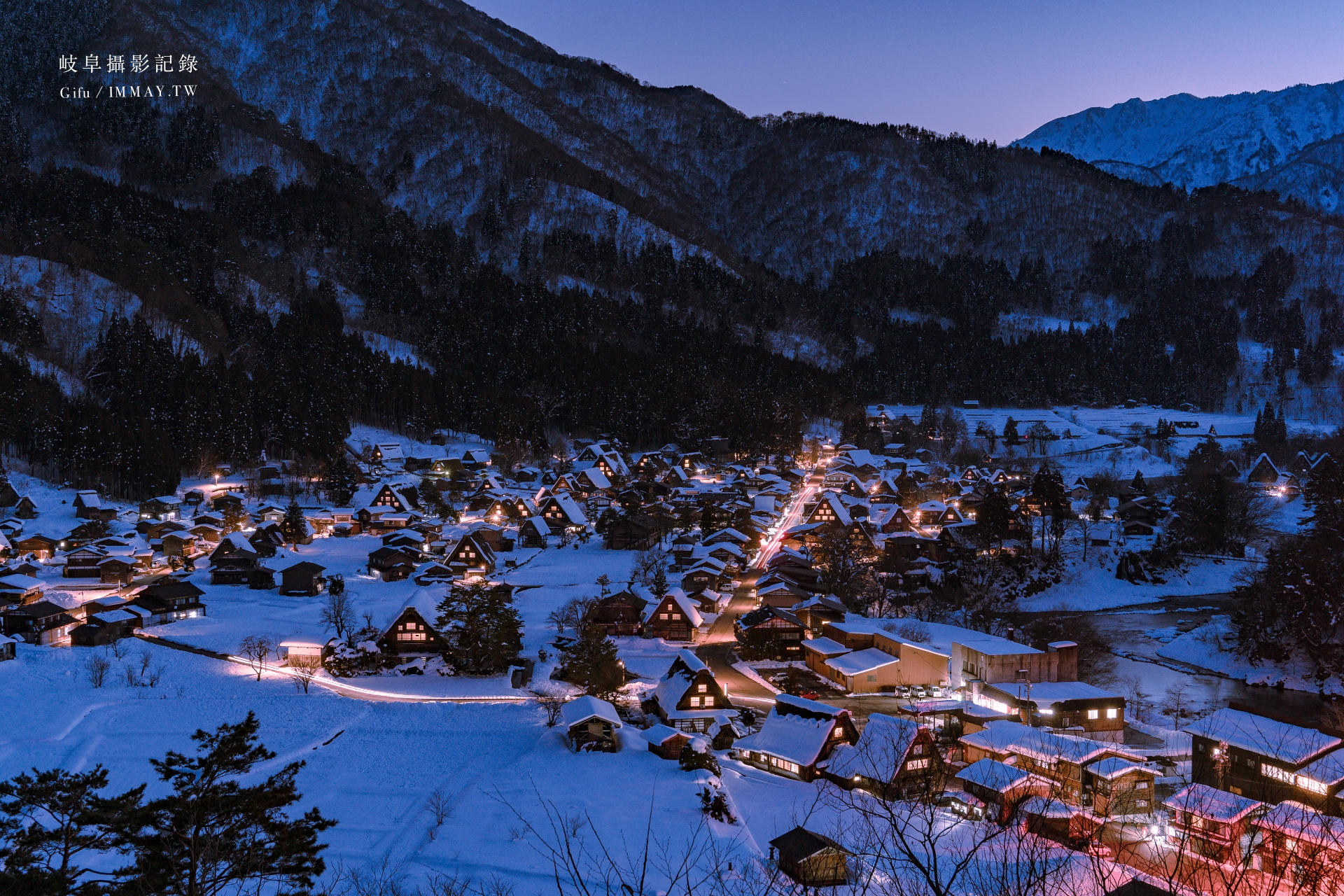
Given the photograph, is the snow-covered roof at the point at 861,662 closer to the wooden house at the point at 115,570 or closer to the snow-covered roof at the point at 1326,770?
the snow-covered roof at the point at 1326,770

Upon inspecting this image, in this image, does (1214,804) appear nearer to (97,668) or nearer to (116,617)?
(97,668)

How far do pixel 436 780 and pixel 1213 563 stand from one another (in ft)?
118

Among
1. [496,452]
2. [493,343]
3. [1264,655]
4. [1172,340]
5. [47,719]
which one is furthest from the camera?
[1172,340]

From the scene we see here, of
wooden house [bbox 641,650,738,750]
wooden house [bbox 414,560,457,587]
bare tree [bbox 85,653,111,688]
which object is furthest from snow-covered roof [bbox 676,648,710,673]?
bare tree [bbox 85,653,111,688]

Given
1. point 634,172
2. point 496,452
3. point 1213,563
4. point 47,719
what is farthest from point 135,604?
point 634,172

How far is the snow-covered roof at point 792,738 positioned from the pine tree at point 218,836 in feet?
33.3

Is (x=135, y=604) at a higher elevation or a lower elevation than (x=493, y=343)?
lower

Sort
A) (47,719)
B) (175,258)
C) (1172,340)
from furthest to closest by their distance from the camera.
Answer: (1172,340), (175,258), (47,719)

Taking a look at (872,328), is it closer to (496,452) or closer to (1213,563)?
(496,452)

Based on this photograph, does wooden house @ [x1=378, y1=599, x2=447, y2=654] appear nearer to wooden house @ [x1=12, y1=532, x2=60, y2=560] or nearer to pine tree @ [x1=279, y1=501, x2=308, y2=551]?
pine tree @ [x1=279, y1=501, x2=308, y2=551]

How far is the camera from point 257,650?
22.2 metres

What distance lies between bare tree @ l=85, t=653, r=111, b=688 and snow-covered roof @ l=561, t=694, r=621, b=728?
470 inches

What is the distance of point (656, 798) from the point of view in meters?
14.1

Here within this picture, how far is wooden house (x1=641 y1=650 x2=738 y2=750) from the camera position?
715 inches
